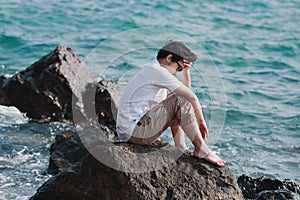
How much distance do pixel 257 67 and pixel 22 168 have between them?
7898 millimetres

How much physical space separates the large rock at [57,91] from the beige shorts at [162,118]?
157 inches

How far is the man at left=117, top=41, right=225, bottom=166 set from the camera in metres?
6.03

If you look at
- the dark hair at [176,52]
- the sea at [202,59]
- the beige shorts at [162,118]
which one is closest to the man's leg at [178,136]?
the beige shorts at [162,118]

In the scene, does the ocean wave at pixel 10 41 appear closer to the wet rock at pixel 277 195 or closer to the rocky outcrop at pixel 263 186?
the rocky outcrop at pixel 263 186

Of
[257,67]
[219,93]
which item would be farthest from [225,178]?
[257,67]

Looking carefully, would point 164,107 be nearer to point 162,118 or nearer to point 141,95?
point 162,118

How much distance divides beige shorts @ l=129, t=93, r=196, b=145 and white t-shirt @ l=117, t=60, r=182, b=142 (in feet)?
0.22

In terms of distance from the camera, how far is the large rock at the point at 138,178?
5.71 m

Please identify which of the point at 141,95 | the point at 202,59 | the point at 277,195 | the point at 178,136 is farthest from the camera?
the point at 202,59

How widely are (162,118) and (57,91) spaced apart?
15.0 ft

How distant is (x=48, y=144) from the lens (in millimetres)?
9531

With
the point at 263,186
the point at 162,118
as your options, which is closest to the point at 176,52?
the point at 162,118

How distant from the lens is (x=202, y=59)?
12344 mm

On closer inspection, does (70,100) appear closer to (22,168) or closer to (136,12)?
(22,168)
